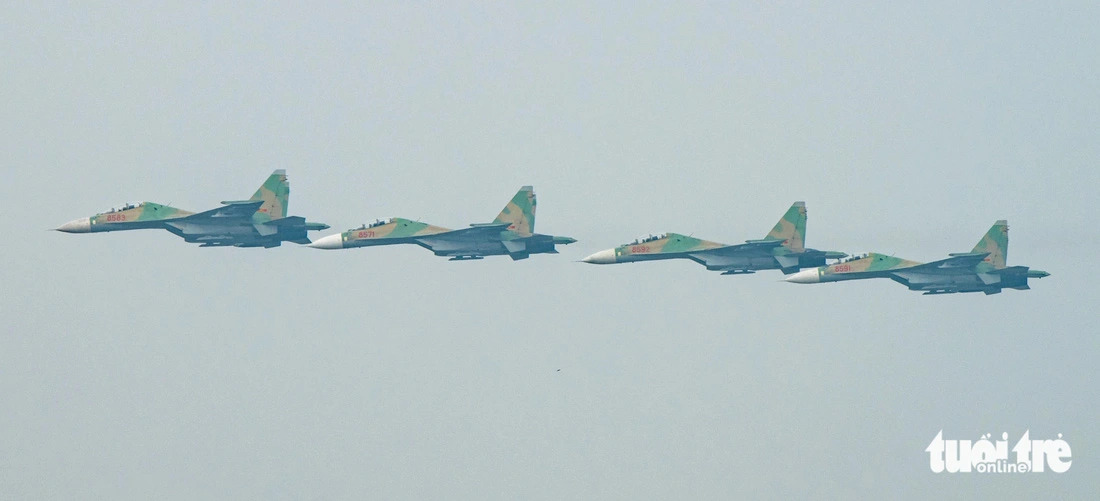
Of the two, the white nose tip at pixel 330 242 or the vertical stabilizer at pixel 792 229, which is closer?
the vertical stabilizer at pixel 792 229

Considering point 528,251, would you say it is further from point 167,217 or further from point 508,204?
point 167,217

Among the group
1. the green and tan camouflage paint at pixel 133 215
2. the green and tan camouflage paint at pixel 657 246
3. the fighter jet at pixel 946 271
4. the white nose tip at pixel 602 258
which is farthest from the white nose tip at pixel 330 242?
the fighter jet at pixel 946 271

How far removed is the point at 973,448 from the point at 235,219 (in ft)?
182

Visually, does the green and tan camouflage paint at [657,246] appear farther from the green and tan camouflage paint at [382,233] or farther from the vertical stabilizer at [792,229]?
the green and tan camouflage paint at [382,233]

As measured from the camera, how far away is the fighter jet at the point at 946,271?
425 feet

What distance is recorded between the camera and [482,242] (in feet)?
415

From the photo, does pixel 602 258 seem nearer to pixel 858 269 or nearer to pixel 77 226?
pixel 858 269

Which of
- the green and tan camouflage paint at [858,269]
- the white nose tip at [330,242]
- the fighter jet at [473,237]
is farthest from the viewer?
the green and tan camouflage paint at [858,269]

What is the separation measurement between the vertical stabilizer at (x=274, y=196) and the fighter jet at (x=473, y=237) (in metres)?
3.63

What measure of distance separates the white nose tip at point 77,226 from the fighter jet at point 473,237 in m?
16.4

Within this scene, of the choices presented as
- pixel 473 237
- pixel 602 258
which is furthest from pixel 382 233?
pixel 602 258

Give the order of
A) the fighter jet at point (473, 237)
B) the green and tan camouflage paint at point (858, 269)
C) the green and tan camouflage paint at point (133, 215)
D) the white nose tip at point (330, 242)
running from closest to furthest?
the fighter jet at point (473, 237) < the green and tan camouflage paint at point (133, 215) < the white nose tip at point (330, 242) < the green and tan camouflage paint at point (858, 269)

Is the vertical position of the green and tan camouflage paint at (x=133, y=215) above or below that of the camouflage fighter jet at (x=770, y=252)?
above

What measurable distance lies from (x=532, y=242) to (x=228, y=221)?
22.0m
